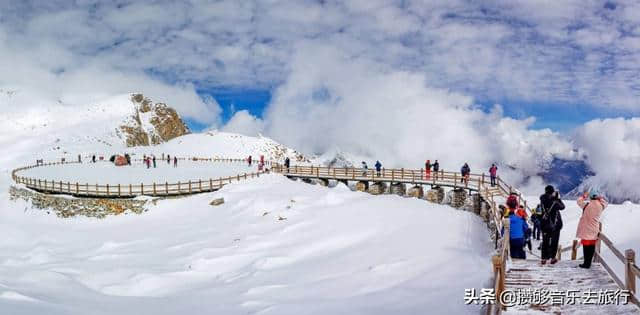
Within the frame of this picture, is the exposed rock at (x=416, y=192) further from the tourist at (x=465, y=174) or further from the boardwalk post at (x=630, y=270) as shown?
the boardwalk post at (x=630, y=270)

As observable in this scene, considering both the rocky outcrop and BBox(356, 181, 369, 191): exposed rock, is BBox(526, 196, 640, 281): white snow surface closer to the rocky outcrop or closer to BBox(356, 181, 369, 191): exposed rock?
BBox(356, 181, 369, 191): exposed rock

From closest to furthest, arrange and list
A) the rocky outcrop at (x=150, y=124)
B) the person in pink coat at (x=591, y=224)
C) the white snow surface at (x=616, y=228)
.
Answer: the person in pink coat at (x=591, y=224) → the white snow surface at (x=616, y=228) → the rocky outcrop at (x=150, y=124)

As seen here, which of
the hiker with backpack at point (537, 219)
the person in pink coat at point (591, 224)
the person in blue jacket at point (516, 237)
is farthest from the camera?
the hiker with backpack at point (537, 219)

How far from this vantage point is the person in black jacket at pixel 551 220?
35.7ft

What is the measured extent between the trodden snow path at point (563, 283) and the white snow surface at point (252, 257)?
64.2 inches

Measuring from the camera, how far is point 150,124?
10344cm

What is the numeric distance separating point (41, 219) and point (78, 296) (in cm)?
2464

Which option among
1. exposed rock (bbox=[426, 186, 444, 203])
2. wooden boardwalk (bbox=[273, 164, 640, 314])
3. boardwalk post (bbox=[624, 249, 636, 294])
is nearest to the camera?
wooden boardwalk (bbox=[273, 164, 640, 314])

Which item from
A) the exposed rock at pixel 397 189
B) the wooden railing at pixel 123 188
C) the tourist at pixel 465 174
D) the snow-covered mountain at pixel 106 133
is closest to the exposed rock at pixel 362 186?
the exposed rock at pixel 397 189

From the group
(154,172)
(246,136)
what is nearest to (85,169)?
(154,172)

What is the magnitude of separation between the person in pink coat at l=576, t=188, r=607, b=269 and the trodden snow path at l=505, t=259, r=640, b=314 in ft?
1.50

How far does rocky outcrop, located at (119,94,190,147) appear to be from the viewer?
9521 centimetres

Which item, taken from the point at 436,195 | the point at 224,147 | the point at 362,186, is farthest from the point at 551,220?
the point at 224,147

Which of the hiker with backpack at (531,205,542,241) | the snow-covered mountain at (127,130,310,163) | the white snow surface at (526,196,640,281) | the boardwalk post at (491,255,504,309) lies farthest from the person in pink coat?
the snow-covered mountain at (127,130,310,163)
